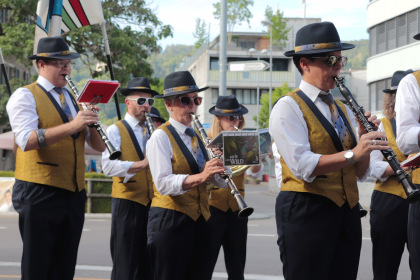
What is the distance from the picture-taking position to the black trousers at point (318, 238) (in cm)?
457

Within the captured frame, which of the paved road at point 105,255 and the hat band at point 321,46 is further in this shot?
the paved road at point 105,255

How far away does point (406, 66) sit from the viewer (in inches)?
1297

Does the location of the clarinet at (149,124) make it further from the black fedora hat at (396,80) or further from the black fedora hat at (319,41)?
the black fedora hat at (319,41)

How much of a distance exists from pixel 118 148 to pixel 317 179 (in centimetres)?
380

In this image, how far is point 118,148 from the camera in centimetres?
801

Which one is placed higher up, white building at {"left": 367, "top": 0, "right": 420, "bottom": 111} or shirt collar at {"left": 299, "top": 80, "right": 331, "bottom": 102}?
white building at {"left": 367, "top": 0, "right": 420, "bottom": 111}

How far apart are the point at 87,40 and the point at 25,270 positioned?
21.7 metres

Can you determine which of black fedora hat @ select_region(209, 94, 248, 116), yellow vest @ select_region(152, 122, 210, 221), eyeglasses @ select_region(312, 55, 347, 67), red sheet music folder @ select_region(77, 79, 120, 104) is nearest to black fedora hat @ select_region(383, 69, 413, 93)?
black fedora hat @ select_region(209, 94, 248, 116)

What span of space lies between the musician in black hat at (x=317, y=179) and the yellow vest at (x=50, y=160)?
1.91 m

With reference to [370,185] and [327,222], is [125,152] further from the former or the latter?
[370,185]

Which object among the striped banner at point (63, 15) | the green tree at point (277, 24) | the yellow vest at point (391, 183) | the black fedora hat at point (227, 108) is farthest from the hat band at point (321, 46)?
the green tree at point (277, 24)

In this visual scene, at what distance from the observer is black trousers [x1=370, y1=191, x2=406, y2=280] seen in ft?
22.2

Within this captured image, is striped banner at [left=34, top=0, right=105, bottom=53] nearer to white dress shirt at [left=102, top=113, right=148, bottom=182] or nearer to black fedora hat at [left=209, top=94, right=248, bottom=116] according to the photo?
white dress shirt at [left=102, top=113, right=148, bottom=182]

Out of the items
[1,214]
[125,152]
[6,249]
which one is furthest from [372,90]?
[125,152]
